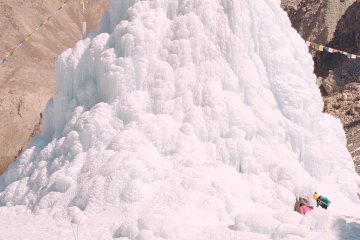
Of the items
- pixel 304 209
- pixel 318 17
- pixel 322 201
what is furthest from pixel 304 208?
pixel 318 17

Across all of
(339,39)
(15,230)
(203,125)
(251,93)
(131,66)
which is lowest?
(15,230)

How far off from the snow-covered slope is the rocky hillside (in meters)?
10.9

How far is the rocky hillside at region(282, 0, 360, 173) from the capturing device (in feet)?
80.8

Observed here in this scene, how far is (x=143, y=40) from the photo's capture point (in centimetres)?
941

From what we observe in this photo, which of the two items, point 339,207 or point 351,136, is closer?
point 339,207

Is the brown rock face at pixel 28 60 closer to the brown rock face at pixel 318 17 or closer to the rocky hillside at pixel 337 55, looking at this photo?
the rocky hillside at pixel 337 55

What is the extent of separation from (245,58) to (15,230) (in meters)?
5.42

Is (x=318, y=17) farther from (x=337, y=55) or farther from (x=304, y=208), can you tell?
(x=304, y=208)

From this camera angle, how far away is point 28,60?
47.3 meters

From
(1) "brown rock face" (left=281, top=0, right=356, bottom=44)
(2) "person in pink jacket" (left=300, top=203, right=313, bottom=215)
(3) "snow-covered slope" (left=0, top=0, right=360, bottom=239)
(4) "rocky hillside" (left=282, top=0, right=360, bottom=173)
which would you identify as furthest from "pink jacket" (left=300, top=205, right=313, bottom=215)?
(1) "brown rock face" (left=281, top=0, right=356, bottom=44)

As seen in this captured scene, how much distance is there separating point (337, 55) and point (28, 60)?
98.2ft

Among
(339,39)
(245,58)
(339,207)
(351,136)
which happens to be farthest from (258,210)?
(339,39)

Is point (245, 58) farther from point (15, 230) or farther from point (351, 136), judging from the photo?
point (351, 136)

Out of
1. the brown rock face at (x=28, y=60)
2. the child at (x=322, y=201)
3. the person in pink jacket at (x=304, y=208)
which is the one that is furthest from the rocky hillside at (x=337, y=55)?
the brown rock face at (x=28, y=60)
